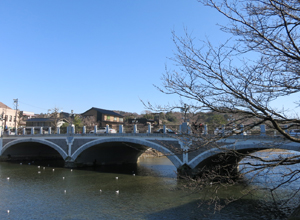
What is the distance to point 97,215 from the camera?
1225cm

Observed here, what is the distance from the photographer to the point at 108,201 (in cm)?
1473

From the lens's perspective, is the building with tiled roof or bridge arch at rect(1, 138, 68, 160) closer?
bridge arch at rect(1, 138, 68, 160)

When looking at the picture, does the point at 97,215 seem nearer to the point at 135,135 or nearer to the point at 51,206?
the point at 51,206

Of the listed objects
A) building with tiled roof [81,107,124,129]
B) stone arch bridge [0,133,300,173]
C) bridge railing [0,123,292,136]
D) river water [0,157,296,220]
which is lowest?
river water [0,157,296,220]

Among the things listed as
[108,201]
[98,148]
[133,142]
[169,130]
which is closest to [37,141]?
[98,148]

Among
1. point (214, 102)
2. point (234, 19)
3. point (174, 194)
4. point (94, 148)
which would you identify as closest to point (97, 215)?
point (174, 194)

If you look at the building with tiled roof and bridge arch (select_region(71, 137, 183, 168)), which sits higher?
the building with tiled roof

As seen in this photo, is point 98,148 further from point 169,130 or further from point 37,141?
point 169,130

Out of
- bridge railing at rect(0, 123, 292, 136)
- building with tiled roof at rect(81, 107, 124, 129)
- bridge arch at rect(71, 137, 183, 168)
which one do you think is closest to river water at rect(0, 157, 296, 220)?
bridge arch at rect(71, 137, 183, 168)

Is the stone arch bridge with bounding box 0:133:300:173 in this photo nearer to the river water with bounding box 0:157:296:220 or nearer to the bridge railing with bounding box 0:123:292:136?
the bridge railing with bounding box 0:123:292:136

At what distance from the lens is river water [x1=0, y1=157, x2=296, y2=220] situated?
1220 centimetres

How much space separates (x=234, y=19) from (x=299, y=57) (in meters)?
1.49

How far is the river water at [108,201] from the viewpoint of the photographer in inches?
480

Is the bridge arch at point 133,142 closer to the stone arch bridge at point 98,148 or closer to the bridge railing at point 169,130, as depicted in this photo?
the stone arch bridge at point 98,148
